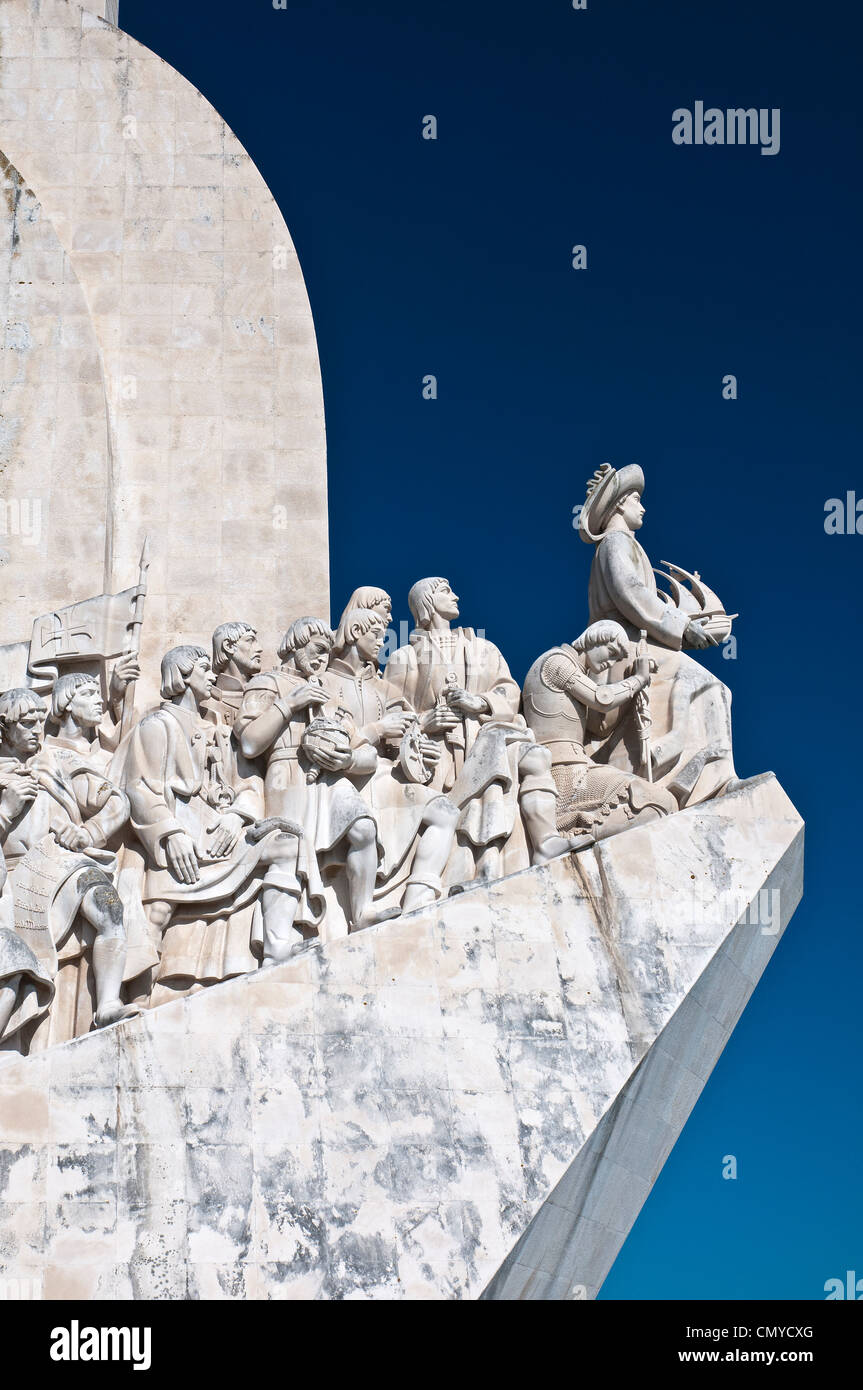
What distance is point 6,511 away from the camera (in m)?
12.9

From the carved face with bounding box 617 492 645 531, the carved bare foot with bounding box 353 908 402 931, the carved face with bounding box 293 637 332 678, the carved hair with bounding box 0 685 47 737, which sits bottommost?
the carved bare foot with bounding box 353 908 402 931

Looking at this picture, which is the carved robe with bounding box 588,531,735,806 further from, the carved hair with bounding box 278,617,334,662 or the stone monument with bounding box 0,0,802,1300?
the carved hair with bounding box 278,617,334,662

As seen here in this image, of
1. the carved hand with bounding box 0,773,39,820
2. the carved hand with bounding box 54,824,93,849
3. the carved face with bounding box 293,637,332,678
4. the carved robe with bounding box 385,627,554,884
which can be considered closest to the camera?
the carved hand with bounding box 0,773,39,820

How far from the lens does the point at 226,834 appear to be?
10.9 m

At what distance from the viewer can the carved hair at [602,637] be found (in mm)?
12164

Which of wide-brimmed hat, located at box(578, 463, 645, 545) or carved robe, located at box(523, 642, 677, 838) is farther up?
wide-brimmed hat, located at box(578, 463, 645, 545)

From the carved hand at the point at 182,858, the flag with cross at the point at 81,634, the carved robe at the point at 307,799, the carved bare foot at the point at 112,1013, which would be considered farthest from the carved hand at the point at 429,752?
the carved bare foot at the point at 112,1013

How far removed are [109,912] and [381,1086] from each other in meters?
1.61

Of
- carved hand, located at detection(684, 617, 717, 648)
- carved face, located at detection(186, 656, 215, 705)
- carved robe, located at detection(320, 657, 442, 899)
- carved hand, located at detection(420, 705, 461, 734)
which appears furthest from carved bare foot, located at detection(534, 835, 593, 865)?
carved face, located at detection(186, 656, 215, 705)

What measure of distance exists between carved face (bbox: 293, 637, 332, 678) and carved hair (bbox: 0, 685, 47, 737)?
1.60 metres

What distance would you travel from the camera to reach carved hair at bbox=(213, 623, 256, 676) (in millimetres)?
11664

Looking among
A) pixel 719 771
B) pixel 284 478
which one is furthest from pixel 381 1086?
pixel 284 478

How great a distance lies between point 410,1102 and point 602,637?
11.1 ft
